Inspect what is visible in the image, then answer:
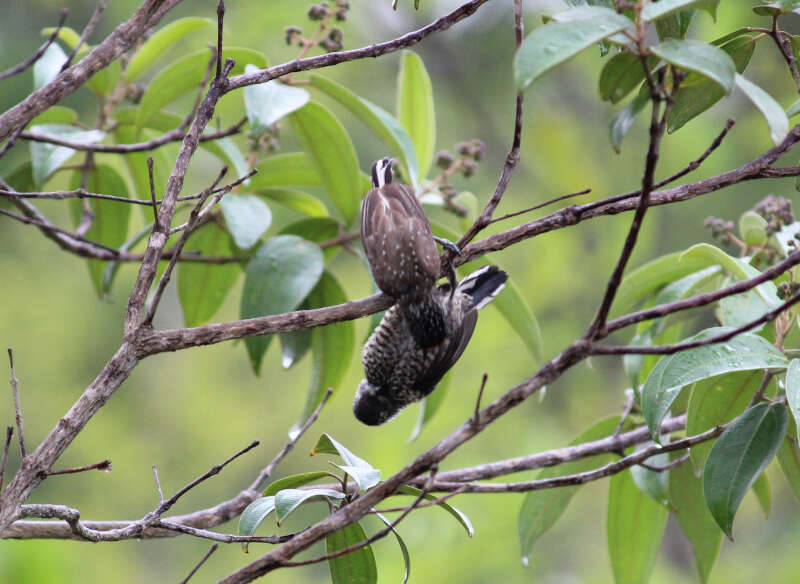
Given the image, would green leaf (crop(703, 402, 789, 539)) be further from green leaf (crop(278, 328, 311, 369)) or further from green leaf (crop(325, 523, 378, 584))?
green leaf (crop(278, 328, 311, 369))

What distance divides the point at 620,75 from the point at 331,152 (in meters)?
1.09

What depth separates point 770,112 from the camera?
1.63 meters

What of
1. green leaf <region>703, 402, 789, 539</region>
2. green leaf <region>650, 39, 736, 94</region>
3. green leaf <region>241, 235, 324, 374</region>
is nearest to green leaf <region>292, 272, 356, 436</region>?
green leaf <region>241, 235, 324, 374</region>

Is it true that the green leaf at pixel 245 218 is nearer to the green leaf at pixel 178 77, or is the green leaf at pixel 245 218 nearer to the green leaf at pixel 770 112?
the green leaf at pixel 178 77

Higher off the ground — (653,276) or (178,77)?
(178,77)

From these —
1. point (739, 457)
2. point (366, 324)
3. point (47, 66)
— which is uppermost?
point (47, 66)

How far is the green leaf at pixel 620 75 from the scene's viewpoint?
1455 mm

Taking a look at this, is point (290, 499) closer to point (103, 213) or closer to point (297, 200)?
point (297, 200)

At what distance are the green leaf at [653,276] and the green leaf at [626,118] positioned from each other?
0.75 meters

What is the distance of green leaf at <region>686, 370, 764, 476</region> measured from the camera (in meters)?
1.83

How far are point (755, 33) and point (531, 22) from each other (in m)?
4.63

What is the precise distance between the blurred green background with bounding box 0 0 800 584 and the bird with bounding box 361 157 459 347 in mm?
2344

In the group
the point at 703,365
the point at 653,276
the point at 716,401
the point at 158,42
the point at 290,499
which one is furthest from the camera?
the point at 158,42

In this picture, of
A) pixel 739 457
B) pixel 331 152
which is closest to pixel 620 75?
pixel 739 457
